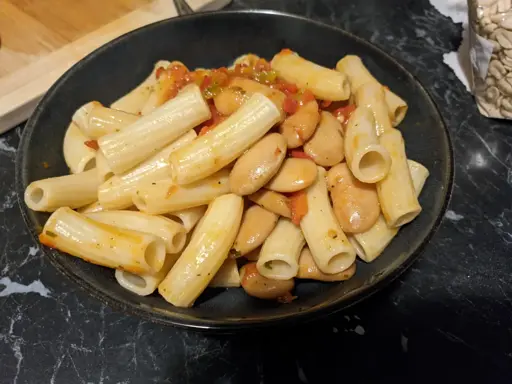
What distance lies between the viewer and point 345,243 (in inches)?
38.7

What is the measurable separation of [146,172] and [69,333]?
40 centimetres

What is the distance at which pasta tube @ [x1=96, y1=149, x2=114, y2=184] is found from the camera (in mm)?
1089

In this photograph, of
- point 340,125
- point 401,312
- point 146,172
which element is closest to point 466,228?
point 401,312

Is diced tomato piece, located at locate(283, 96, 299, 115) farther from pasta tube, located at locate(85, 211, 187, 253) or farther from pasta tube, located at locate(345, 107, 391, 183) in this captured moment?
pasta tube, located at locate(85, 211, 187, 253)

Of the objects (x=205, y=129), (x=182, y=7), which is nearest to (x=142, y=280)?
(x=205, y=129)

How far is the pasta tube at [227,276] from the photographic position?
1.04 metres

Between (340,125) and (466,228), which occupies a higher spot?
(340,125)

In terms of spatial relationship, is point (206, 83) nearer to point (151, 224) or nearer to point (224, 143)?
point (224, 143)

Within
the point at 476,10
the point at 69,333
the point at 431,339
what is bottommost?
the point at 431,339

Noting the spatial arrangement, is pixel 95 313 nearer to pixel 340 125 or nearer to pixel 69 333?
pixel 69 333

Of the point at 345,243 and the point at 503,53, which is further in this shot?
the point at 503,53

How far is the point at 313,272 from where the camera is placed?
1008mm

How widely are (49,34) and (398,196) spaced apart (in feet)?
4.28

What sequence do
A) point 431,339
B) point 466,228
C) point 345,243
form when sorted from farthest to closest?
point 466,228 < point 431,339 < point 345,243
